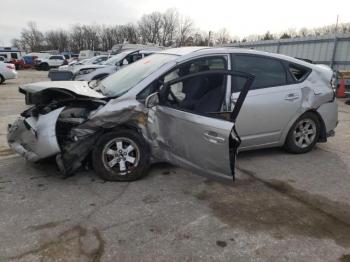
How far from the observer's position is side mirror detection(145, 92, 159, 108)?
4.04m

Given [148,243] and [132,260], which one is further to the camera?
[148,243]

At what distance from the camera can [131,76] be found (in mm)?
4727

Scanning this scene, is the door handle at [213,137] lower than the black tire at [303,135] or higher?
higher

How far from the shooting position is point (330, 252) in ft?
9.64

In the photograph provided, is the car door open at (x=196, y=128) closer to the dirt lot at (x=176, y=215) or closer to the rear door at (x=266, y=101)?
the dirt lot at (x=176, y=215)

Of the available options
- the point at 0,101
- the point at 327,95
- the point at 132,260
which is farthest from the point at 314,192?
the point at 0,101

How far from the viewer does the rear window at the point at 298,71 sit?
17.3 feet

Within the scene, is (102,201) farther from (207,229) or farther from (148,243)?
(207,229)

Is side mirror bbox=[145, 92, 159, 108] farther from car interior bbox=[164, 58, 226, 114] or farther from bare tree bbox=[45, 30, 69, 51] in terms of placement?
bare tree bbox=[45, 30, 69, 51]

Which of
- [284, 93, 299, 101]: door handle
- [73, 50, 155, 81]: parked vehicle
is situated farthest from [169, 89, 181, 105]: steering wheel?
[73, 50, 155, 81]: parked vehicle

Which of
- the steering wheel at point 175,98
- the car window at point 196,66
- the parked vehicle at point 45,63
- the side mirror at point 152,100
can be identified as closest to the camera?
the side mirror at point 152,100

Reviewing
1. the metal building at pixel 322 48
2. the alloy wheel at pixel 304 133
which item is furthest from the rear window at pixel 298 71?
the metal building at pixel 322 48

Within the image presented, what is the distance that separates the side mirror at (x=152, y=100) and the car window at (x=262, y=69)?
1.39 meters

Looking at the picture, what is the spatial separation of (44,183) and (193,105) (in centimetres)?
206
